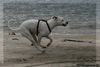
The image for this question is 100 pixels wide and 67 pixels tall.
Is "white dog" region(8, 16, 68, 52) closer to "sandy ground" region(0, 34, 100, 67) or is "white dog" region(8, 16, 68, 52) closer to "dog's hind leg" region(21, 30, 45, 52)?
"dog's hind leg" region(21, 30, 45, 52)

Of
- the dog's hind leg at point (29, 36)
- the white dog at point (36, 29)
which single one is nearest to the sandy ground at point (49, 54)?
the dog's hind leg at point (29, 36)

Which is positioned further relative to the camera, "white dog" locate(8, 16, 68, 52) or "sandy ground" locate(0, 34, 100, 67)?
"white dog" locate(8, 16, 68, 52)

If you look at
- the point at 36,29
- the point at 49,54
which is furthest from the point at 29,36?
the point at 49,54

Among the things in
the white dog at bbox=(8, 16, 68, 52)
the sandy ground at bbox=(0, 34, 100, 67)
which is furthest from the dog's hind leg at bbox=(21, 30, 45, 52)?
the sandy ground at bbox=(0, 34, 100, 67)

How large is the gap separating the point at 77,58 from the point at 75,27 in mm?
10580

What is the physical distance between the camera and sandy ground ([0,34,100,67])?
9305mm

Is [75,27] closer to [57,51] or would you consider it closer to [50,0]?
[57,51]

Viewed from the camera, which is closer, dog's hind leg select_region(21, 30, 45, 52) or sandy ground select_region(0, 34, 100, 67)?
sandy ground select_region(0, 34, 100, 67)

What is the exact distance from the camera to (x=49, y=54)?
34.9 ft

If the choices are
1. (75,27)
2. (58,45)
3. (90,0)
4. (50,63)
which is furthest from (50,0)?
(50,63)

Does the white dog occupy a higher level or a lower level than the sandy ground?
higher

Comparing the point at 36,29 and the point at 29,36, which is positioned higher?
the point at 36,29

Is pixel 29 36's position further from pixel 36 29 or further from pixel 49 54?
pixel 49 54

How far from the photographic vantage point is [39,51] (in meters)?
11.0
